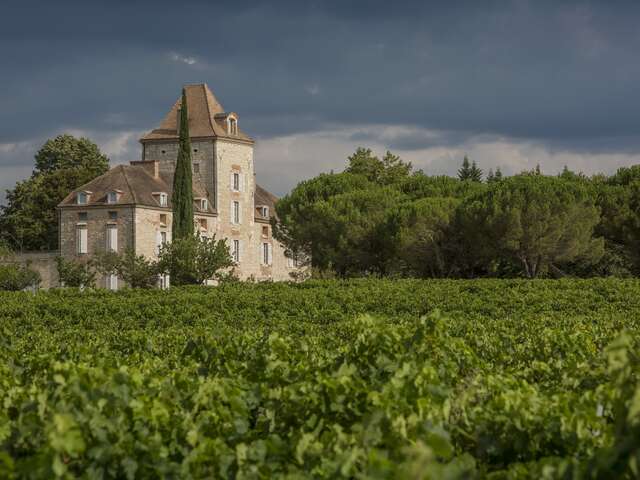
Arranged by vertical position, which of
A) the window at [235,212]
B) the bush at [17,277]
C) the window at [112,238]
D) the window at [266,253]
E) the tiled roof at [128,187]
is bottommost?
the bush at [17,277]

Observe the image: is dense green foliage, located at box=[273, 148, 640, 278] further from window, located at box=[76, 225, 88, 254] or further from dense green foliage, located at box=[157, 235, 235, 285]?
window, located at box=[76, 225, 88, 254]

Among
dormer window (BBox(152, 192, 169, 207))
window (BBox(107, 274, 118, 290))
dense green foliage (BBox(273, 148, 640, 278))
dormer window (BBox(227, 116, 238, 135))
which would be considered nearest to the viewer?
dense green foliage (BBox(273, 148, 640, 278))

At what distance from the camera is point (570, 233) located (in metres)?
48.0

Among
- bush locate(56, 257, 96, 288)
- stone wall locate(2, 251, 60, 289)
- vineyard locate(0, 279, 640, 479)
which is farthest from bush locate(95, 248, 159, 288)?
vineyard locate(0, 279, 640, 479)

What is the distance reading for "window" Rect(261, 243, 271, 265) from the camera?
74250 millimetres

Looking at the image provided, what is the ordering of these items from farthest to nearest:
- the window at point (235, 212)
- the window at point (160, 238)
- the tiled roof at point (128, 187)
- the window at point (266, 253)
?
the window at point (266, 253), the window at point (235, 212), the window at point (160, 238), the tiled roof at point (128, 187)

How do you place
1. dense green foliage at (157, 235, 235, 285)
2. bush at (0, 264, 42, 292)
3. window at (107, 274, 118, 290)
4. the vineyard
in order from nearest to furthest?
the vineyard
dense green foliage at (157, 235, 235, 285)
bush at (0, 264, 42, 292)
window at (107, 274, 118, 290)

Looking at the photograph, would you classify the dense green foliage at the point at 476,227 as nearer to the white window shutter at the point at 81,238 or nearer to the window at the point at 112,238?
the window at the point at 112,238

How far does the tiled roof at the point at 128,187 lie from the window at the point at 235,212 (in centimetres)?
317

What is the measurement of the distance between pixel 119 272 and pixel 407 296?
23078mm

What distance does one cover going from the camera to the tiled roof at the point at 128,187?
62.5m

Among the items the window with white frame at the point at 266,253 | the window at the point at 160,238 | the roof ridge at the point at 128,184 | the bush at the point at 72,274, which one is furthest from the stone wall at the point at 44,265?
the window with white frame at the point at 266,253

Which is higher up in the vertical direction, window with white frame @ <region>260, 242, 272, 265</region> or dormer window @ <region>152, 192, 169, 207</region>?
dormer window @ <region>152, 192, 169, 207</region>

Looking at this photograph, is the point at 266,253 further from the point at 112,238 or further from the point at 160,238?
the point at 112,238
